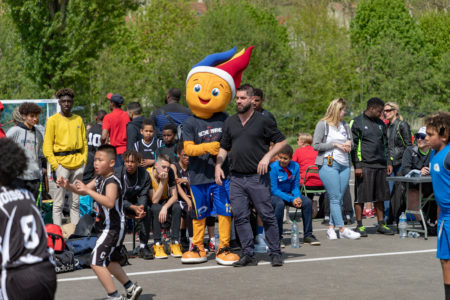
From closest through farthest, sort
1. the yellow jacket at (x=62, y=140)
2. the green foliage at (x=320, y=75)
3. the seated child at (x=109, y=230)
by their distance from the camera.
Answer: the seated child at (x=109, y=230) < the yellow jacket at (x=62, y=140) < the green foliage at (x=320, y=75)

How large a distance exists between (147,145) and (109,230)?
4192 mm

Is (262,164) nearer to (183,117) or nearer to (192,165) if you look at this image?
(192,165)

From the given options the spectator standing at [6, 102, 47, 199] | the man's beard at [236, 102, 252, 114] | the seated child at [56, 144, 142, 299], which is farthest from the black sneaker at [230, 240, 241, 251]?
the seated child at [56, 144, 142, 299]

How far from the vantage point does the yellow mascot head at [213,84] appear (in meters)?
8.98

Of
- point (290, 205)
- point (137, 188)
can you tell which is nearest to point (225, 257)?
point (137, 188)

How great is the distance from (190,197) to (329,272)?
2326mm

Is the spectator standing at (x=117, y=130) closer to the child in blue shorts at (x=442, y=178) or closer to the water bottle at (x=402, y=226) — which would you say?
the water bottle at (x=402, y=226)

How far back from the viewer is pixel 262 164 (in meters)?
8.27

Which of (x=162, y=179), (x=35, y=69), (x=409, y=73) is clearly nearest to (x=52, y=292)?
(x=162, y=179)

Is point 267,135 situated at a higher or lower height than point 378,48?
lower

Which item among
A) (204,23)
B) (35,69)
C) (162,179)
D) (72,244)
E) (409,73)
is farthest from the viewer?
(204,23)

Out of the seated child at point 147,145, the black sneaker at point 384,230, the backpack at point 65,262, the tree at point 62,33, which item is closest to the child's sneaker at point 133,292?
the backpack at point 65,262

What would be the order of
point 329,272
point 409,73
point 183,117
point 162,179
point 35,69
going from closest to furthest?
point 329,272, point 162,179, point 183,117, point 35,69, point 409,73

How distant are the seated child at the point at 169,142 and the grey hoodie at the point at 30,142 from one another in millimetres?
1726
